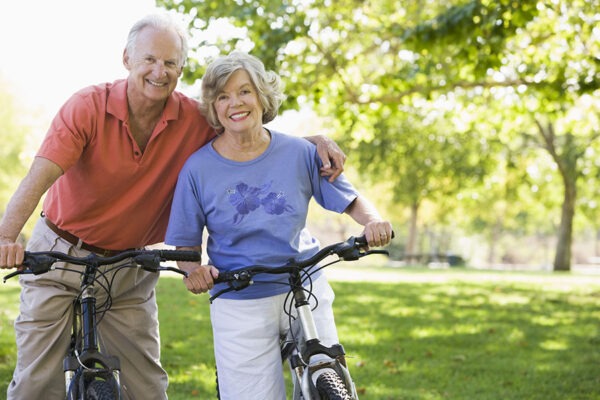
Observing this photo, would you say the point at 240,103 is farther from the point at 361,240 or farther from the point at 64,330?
the point at 64,330

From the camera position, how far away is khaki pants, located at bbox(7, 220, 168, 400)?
408 cm

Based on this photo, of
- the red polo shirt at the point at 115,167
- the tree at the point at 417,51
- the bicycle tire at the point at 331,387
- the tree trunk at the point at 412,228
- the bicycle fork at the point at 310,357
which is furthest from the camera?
the tree trunk at the point at 412,228

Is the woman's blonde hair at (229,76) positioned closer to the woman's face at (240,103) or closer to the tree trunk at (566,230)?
the woman's face at (240,103)

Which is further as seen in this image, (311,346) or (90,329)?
(90,329)

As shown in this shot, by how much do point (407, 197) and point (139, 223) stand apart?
98.4 feet

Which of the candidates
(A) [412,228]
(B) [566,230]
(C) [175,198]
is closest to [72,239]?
(C) [175,198]

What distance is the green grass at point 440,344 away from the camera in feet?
23.5

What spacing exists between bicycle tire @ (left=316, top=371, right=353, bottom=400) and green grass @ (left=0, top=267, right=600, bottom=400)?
1.37ft

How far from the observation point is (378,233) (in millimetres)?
3619

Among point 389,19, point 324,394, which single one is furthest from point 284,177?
point 389,19

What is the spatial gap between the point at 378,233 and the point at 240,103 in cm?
88

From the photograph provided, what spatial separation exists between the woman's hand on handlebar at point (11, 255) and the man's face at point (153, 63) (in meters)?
1.08

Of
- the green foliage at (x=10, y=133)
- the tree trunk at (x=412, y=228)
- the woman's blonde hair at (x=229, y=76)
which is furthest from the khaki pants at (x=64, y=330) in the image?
the green foliage at (x=10, y=133)

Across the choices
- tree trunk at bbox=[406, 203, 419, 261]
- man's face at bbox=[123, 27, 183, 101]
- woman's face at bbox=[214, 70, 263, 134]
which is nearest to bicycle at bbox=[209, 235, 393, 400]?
woman's face at bbox=[214, 70, 263, 134]
